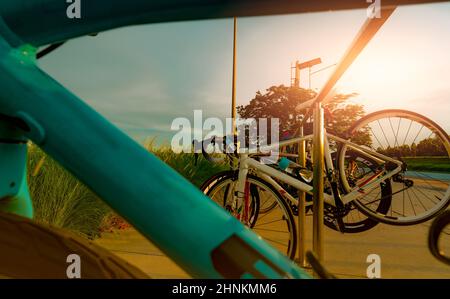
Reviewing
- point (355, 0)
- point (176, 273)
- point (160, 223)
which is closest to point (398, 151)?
point (176, 273)

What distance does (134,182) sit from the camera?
0.47 meters

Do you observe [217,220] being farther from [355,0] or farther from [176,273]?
[176,273]

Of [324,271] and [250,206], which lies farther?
[250,206]

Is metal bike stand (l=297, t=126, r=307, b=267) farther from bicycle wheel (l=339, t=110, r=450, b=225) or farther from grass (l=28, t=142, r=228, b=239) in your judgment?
grass (l=28, t=142, r=228, b=239)

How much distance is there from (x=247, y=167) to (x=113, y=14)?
6.55ft

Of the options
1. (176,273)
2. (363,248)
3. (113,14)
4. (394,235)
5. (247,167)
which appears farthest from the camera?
(394,235)

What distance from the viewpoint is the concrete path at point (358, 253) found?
7.38ft

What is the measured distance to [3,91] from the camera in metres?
0.54

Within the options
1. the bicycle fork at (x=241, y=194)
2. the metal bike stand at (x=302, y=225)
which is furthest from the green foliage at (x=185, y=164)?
the metal bike stand at (x=302, y=225)

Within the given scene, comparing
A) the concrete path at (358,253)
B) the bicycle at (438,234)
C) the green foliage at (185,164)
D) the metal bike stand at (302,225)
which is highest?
the green foliage at (185,164)

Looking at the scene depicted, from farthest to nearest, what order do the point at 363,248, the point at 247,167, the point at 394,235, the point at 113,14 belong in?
the point at 394,235 < the point at 363,248 < the point at 247,167 < the point at 113,14

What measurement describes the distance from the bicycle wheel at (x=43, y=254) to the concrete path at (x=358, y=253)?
4.77 ft

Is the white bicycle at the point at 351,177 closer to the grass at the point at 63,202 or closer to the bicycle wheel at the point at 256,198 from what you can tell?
the bicycle wheel at the point at 256,198

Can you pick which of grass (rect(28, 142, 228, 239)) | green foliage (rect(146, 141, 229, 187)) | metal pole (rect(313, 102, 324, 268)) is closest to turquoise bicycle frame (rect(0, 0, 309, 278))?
metal pole (rect(313, 102, 324, 268))
